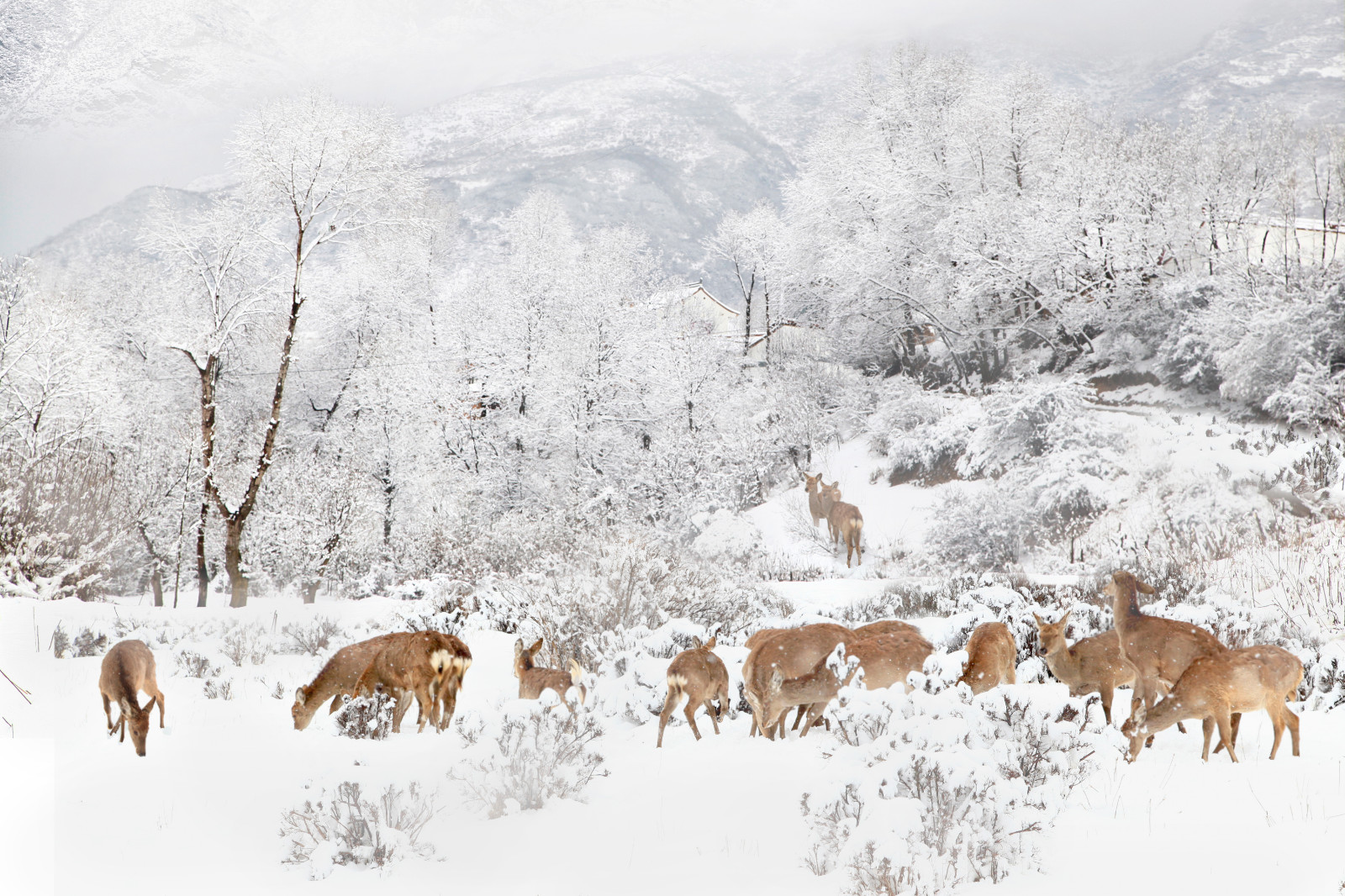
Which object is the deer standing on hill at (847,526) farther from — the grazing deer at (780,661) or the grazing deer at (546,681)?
the grazing deer at (780,661)

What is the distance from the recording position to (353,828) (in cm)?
264

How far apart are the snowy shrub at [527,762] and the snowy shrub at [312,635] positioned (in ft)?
13.1

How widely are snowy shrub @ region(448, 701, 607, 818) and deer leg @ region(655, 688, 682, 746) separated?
28 centimetres

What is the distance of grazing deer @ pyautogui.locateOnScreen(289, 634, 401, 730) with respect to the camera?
4.07 metres

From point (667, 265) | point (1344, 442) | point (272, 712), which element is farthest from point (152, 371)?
point (667, 265)

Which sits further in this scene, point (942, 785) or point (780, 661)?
point (780, 661)

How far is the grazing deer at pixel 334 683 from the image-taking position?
407 centimetres

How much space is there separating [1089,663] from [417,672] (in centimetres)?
339

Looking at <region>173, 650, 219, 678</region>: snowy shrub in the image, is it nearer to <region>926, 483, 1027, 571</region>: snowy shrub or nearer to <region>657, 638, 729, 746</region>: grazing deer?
<region>657, 638, 729, 746</region>: grazing deer

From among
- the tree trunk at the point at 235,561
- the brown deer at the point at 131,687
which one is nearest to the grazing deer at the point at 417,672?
the brown deer at the point at 131,687

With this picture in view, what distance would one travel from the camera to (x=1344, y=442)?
12523 mm

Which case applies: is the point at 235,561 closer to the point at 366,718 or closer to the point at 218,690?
the point at 218,690

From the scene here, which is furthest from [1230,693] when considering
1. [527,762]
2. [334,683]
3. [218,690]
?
[218,690]

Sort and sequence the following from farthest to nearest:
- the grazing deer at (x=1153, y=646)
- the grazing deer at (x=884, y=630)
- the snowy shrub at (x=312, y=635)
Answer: the snowy shrub at (x=312, y=635) < the grazing deer at (x=884, y=630) < the grazing deer at (x=1153, y=646)
